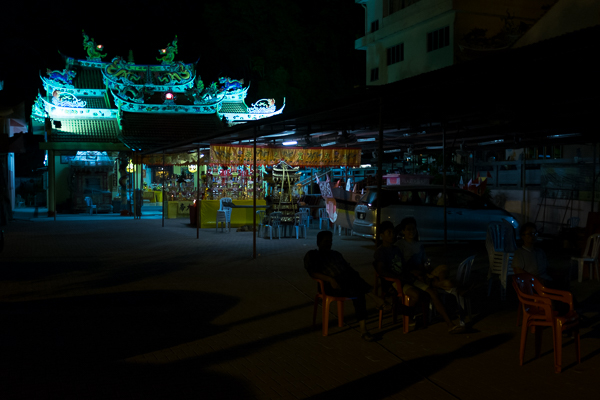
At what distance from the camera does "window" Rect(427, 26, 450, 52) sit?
2553 centimetres

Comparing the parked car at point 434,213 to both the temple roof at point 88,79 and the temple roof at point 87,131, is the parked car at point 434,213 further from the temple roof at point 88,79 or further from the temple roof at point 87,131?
the temple roof at point 88,79

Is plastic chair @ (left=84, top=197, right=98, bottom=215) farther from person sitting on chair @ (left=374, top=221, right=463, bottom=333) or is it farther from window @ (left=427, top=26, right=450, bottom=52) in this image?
person sitting on chair @ (left=374, top=221, right=463, bottom=333)

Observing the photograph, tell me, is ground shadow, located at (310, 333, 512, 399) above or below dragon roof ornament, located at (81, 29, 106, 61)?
below

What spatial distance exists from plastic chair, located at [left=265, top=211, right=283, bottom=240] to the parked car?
3.10m

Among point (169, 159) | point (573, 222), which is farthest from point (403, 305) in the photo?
point (169, 159)

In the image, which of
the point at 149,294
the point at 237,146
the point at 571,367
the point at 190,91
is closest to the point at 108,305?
the point at 149,294

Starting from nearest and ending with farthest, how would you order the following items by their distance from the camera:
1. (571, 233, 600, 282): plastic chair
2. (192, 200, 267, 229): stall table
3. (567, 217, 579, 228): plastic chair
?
1. (571, 233, 600, 282): plastic chair
2. (567, 217, 579, 228): plastic chair
3. (192, 200, 267, 229): stall table

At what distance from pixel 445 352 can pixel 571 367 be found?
3.79 ft

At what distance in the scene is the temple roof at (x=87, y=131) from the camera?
2577 cm

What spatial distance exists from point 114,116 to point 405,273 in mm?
23980

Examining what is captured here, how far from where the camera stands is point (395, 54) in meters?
29.1

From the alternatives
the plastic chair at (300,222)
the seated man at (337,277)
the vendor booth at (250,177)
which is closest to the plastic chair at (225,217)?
the vendor booth at (250,177)

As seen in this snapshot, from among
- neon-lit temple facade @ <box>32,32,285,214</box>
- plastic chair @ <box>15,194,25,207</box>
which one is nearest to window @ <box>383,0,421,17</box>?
neon-lit temple facade @ <box>32,32,285,214</box>

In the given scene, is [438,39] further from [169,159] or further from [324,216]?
[169,159]
